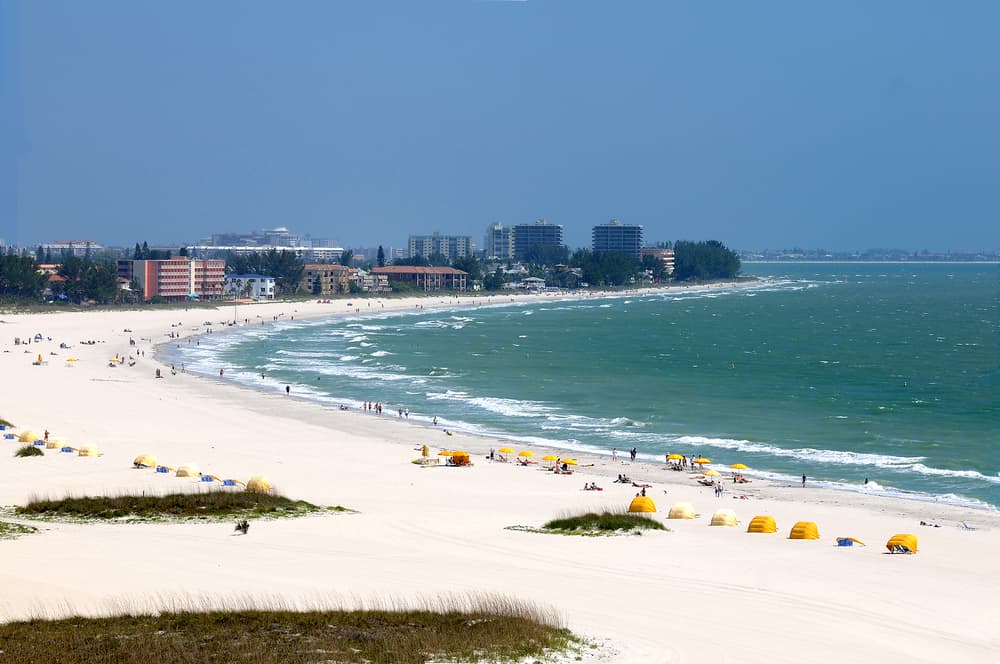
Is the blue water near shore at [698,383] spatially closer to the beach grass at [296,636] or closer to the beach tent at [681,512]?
the beach tent at [681,512]

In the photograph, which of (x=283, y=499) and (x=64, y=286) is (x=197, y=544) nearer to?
(x=283, y=499)

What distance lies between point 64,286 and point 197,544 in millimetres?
118651

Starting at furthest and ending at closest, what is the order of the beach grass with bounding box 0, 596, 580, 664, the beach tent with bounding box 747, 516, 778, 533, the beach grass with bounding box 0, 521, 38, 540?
the beach tent with bounding box 747, 516, 778, 533 → the beach grass with bounding box 0, 521, 38, 540 → the beach grass with bounding box 0, 596, 580, 664

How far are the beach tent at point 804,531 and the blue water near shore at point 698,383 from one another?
952cm

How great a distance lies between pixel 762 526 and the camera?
95.7ft

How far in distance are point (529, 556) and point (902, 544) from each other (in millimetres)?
9108

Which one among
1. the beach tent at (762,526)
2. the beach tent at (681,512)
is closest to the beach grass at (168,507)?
the beach tent at (681,512)

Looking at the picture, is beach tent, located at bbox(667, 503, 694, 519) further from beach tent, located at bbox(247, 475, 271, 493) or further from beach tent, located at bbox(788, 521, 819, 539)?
beach tent, located at bbox(247, 475, 271, 493)

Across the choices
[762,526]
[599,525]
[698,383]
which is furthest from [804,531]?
[698,383]

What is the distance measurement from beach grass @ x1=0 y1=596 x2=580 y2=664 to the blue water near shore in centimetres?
2307

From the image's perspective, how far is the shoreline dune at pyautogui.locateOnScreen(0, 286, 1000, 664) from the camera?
18.8 metres

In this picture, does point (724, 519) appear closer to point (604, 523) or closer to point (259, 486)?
point (604, 523)

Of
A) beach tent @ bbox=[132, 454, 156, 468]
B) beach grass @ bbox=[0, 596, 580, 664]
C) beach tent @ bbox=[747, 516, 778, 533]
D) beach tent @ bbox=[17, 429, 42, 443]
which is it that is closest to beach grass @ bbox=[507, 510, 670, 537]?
beach tent @ bbox=[747, 516, 778, 533]

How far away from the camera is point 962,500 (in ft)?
117
